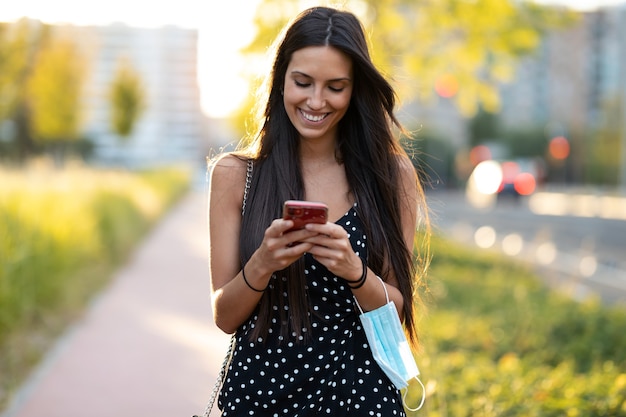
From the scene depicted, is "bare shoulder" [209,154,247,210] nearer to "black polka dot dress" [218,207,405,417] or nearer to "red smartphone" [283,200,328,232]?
"black polka dot dress" [218,207,405,417]

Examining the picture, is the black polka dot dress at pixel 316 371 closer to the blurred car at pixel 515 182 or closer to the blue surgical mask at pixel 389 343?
the blue surgical mask at pixel 389 343

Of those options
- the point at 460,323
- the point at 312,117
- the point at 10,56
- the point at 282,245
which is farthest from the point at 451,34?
the point at 282,245

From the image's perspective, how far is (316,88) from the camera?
7.92ft

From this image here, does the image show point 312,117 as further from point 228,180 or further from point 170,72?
point 170,72

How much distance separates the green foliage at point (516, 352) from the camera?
181 inches

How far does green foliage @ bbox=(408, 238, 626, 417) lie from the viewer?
15.1 feet

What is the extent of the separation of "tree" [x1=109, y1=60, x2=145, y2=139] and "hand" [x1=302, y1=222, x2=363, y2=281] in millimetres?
39875

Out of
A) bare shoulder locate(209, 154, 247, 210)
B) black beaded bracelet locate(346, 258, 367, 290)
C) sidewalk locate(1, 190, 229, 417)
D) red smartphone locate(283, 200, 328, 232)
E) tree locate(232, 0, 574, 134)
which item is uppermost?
tree locate(232, 0, 574, 134)

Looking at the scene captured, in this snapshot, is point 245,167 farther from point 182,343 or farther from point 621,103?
point 621,103

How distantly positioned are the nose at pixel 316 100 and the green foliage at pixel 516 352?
4.94 ft

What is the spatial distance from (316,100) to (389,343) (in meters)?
0.70

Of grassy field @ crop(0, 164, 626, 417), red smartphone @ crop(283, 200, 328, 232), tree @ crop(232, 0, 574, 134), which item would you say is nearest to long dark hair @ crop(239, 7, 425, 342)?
red smartphone @ crop(283, 200, 328, 232)

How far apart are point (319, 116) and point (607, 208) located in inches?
1060

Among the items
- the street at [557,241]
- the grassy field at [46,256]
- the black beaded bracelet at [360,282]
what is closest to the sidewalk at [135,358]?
the grassy field at [46,256]
